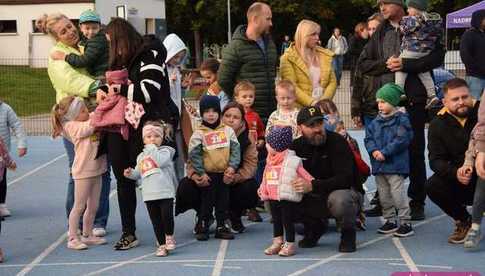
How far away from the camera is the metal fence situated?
18.9m

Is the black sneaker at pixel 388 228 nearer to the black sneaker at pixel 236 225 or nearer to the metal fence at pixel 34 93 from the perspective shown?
the black sneaker at pixel 236 225

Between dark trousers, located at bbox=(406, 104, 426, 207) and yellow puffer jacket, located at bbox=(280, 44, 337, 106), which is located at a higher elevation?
yellow puffer jacket, located at bbox=(280, 44, 337, 106)

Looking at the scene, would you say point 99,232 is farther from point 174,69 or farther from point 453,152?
point 453,152

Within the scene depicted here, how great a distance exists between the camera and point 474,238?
6.78 meters

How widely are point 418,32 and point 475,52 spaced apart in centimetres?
402

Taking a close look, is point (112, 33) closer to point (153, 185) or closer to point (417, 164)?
point (153, 185)

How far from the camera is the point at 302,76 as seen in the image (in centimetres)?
833

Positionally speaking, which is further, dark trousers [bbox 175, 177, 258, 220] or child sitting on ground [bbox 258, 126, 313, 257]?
dark trousers [bbox 175, 177, 258, 220]

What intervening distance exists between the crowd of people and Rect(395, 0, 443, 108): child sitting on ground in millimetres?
13

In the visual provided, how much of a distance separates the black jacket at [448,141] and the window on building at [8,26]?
38143 mm

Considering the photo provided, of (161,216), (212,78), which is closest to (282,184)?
(161,216)

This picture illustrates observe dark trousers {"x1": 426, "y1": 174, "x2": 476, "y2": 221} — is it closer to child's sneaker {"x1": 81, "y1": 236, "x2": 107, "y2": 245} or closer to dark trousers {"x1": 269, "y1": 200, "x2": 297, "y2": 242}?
dark trousers {"x1": 269, "y1": 200, "x2": 297, "y2": 242}

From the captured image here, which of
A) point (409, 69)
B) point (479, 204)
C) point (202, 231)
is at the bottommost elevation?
point (202, 231)

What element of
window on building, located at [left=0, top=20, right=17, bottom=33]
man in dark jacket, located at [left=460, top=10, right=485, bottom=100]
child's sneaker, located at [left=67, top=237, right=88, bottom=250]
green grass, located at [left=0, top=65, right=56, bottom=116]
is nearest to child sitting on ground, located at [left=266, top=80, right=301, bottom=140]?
child's sneaker, located at [left=67, top=237, right=88, bottom=250]
